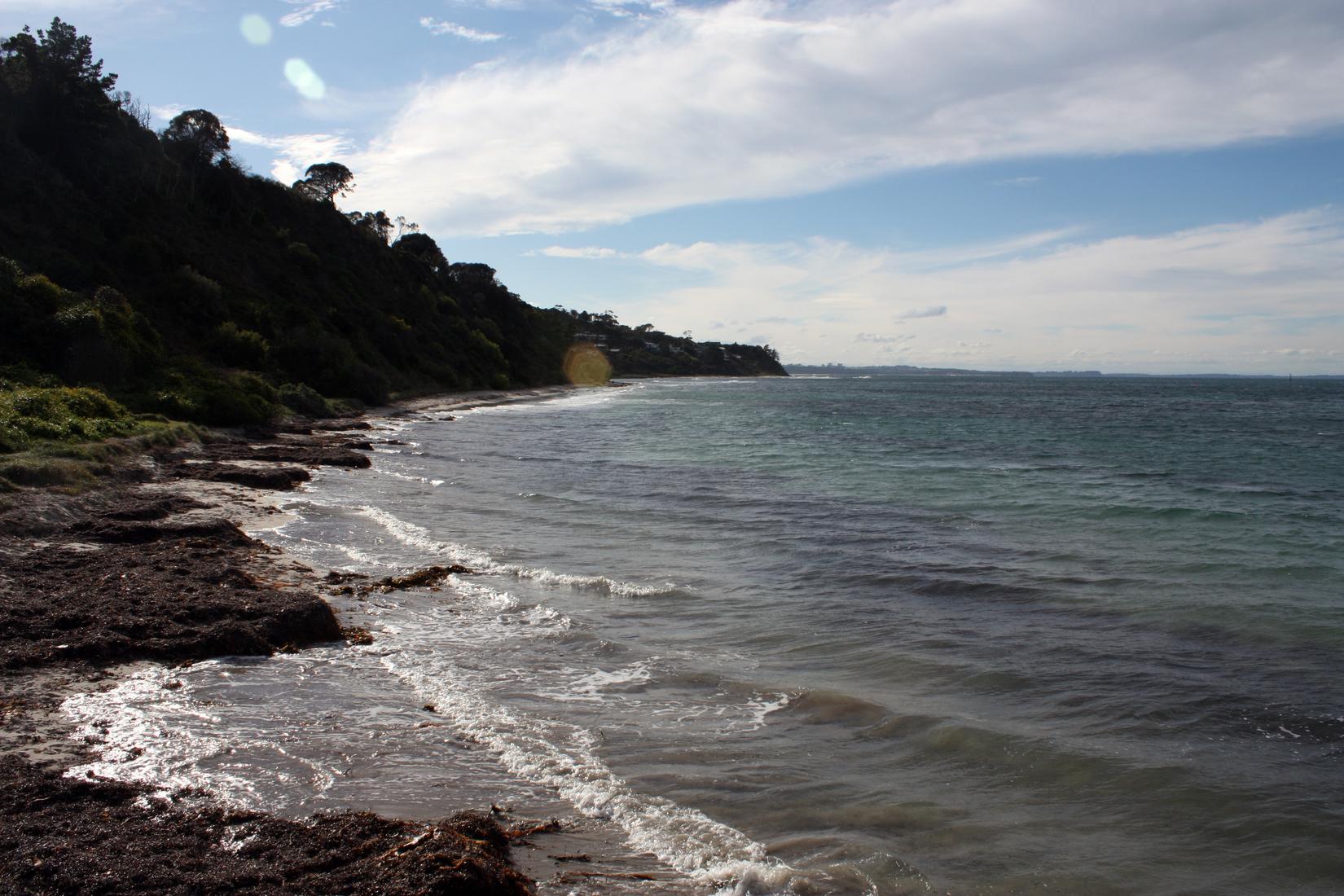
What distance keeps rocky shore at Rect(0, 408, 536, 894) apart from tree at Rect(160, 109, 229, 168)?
184 ft

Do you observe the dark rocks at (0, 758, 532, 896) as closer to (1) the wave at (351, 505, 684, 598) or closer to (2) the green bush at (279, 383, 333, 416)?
(1) the wave at (351, 505, 684, 598)

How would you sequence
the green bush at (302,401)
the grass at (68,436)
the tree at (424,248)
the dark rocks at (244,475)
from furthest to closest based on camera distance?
the tree at (424,248) < the green bush at (302,401) < the dark rocks at (244,475) < the grass at (68,436)

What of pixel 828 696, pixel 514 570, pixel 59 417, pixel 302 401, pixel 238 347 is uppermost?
pixel 238 347

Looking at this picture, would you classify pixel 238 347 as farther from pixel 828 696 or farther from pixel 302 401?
pixel 828 696

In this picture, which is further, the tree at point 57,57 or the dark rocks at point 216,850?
the tree at point 57,57

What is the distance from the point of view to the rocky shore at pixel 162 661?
432cm

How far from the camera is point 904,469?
27.7 metres

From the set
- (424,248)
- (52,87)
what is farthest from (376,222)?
(52,87)

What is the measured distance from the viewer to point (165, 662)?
7.75 metres

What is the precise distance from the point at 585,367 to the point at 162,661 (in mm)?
109841

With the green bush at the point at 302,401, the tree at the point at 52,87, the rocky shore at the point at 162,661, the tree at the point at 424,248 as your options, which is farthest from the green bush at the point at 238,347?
the tree at the point at 424,248

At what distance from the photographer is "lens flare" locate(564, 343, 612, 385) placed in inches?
4309

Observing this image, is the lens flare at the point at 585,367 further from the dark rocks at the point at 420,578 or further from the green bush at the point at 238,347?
the dark rocks at the point at 420,578

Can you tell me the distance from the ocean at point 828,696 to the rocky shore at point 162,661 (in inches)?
17.4
